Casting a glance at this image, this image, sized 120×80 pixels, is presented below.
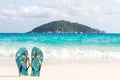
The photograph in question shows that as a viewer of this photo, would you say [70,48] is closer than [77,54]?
No

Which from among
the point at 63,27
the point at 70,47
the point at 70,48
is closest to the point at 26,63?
the point at 70,48

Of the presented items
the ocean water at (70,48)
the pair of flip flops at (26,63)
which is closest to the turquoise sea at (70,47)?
the ocean water at (70,48)

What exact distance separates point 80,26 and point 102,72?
5193cm

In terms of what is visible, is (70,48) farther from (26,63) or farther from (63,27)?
(63,27)

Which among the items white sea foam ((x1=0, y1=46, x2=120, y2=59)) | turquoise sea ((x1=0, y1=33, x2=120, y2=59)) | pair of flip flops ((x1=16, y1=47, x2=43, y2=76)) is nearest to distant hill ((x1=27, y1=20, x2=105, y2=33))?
turquoise sea ((x1=0, y1=33, x2=120, y2=59))

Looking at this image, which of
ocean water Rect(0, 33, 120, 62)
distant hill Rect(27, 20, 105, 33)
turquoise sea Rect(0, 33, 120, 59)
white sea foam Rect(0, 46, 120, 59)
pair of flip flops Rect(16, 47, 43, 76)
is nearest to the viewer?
pair of flip flops Rect(16, 47, 43, 76)

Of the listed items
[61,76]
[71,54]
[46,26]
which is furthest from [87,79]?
[46,26]

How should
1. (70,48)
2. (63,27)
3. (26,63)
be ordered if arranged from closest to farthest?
(26,63), (70,48), (63,27)

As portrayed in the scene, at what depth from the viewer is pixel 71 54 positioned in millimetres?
13297

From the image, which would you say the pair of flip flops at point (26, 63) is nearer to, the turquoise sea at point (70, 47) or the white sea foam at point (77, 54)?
the white sea foam at point (77, 54)

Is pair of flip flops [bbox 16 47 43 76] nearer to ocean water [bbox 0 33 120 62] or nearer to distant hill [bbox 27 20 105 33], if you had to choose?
ocean water [bbox 0 33 120 62]

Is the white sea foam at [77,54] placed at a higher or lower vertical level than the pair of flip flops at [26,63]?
lower

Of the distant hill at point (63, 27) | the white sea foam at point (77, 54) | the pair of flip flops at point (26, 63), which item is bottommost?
the white sea foam at point (77, 54)

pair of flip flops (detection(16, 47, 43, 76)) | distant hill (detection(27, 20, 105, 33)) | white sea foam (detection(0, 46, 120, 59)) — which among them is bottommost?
white sea foam (detection(0, 46, 120, 59))
